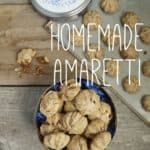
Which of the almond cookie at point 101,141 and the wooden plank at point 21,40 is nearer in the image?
the almond cookie at point 101,141

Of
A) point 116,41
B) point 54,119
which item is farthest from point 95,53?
point 54,119

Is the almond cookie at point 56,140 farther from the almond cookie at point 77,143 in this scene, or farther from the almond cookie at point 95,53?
the almond cookie at point 95,53

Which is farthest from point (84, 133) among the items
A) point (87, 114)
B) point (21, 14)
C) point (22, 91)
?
point (21, 14)

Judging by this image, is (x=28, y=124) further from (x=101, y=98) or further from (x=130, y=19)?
(x=130, y=19)

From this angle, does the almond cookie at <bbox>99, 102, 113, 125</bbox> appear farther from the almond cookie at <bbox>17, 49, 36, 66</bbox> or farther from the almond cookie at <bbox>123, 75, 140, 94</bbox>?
the almond cookie at <bbox>17, 49, 36, 66</bbox>

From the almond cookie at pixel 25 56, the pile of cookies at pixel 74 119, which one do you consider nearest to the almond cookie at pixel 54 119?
the pile of cookies at pixel 74 119

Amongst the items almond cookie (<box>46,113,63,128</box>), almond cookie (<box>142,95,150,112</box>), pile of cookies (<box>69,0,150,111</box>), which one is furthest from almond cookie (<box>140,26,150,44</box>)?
almond cookie (<box>46,113,63,128</box>)

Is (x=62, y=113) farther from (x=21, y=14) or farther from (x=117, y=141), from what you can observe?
(x=21, y=14)
